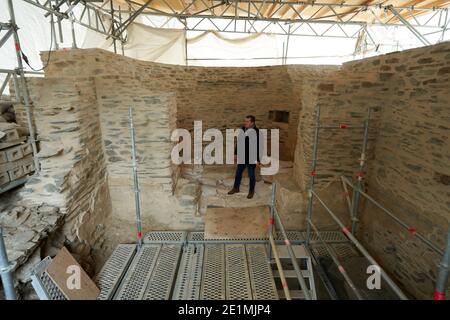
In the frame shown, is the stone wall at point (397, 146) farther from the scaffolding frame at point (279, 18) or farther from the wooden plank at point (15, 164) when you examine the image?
the wooden plank at point (15, 164)

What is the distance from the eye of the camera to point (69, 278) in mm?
2994

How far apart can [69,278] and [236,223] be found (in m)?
2.56

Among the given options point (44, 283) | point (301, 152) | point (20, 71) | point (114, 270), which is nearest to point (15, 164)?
point (20, 71)

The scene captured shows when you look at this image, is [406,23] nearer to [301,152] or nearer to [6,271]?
[301,152]

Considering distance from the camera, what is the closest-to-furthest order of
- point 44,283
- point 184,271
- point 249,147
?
point 44,283, point 184,271, point 249,147

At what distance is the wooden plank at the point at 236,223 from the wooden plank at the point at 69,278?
5.84 feet

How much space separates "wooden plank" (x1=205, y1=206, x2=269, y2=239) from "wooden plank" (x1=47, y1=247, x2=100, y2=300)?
1779 mm

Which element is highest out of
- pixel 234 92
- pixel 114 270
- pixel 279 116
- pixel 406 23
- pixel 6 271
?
pixel 406 23

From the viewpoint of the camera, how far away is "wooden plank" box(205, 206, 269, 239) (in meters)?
4.33

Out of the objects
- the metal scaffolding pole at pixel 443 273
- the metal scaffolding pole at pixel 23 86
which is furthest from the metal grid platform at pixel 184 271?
the metal scaffolding pole at pixel 443 273

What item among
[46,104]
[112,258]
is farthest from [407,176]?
[46,104]

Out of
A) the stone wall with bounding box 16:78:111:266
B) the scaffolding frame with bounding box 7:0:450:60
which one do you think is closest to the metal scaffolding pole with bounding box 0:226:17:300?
the stone wall with bounding box 16:78:111:266

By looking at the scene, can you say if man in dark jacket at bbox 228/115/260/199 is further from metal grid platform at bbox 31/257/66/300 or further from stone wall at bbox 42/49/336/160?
metal grid platform at bbox 31/257/66/300

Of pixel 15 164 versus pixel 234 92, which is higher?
pixel 234 92
